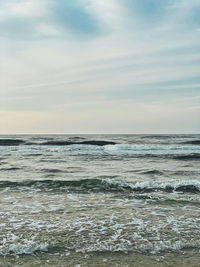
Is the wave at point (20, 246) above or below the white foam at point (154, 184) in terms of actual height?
below

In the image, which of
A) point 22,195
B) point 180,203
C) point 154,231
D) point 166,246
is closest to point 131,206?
point 180,203

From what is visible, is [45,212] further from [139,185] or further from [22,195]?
[139,185]

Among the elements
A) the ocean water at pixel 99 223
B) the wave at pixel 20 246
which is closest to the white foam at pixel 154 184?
the ocean water at pixel 99 223

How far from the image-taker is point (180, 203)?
8.92 metres

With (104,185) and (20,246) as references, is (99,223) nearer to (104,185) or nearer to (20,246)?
(20,246)

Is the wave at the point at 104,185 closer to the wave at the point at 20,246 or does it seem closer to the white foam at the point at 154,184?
the white foam at the point at 154,184

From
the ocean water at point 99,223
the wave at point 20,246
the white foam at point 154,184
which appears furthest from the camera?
the white foam at point 154,184

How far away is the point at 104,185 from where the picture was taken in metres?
11.6

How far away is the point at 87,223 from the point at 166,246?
2107 millimetres

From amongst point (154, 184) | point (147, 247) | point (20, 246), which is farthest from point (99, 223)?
point (154, 184)

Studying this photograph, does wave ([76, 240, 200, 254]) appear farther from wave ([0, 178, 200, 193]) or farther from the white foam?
the white foam

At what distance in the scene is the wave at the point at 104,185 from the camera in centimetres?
1097

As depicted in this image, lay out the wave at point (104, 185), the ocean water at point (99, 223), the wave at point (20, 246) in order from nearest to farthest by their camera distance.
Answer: the ocean water at point (99, 223) → the wave at point (20, 246) → the wave at point (104, 185)

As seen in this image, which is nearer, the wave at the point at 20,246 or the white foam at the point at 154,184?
the wave at the point at 20,246
